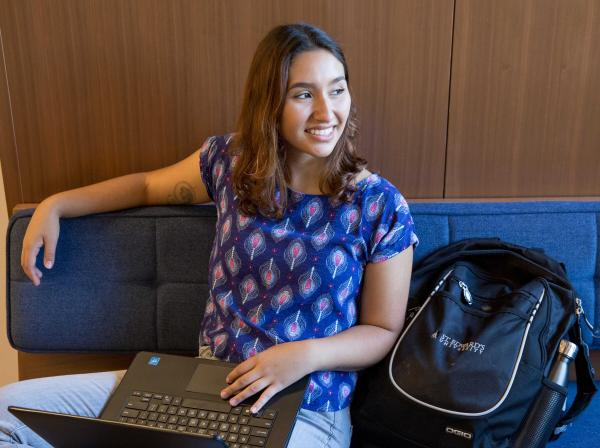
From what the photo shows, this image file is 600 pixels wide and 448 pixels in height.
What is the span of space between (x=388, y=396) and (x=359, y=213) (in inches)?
14.7

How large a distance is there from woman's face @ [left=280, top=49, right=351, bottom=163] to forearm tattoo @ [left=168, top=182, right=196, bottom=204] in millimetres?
335

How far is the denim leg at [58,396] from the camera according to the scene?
114 centimetres

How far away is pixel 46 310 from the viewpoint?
1.44 metres

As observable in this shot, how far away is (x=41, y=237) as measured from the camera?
136 centimetres

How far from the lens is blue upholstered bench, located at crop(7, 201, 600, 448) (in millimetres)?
1430

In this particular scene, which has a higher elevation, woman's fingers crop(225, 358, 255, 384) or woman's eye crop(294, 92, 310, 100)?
woman's eye crop(294, 92, 310, 100)

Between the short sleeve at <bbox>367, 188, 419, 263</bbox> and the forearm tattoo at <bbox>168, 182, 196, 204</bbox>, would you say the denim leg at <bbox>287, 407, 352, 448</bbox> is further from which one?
the forearm tattoo at <bbox>168, 182, 196, 204</bbox>

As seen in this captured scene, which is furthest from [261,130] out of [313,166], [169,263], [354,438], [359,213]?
[354,438]

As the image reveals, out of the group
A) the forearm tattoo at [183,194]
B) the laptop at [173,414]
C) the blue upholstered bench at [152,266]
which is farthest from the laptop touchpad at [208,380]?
the forearm tattoo at [183,194]

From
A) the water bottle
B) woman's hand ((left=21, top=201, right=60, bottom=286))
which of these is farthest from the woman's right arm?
A: the water bottle

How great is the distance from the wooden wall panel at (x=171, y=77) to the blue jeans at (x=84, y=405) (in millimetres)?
548

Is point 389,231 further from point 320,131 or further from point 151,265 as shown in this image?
point 151,265

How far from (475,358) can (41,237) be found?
0.98 meters

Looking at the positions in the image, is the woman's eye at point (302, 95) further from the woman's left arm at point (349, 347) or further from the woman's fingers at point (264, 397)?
the woman's fingers at point (264, 397)
